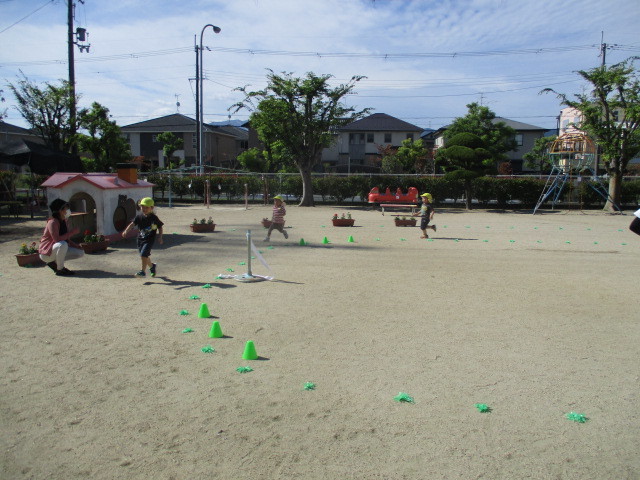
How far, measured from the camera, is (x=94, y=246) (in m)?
12.0

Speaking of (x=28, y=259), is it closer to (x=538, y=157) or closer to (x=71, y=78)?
(x=71, y=78)

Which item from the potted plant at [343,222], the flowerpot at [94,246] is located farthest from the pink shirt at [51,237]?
the potted plant at [343,222]

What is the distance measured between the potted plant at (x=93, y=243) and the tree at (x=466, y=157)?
65.3ft

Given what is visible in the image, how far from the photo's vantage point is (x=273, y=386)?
4703 millimetres

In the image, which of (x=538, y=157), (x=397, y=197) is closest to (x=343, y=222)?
(x=397, y=197)

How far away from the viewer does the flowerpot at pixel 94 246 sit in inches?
466

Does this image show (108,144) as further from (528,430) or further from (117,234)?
(528,430)

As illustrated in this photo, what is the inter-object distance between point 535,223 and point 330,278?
14.6 m

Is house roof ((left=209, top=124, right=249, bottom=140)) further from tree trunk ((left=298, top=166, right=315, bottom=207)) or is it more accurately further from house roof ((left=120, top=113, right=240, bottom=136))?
tree trunk ((left=298, top=166, right=315, bottom=207))

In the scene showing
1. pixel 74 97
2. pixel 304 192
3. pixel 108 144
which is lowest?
pixel 304 192

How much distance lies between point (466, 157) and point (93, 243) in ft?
67.3

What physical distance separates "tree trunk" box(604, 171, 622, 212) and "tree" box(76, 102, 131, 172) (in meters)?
27.6

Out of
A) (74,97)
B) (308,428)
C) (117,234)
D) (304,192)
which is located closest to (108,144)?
(74,97)

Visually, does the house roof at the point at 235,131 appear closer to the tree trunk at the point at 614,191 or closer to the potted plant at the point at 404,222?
the tree trunk at the point at 614,191
